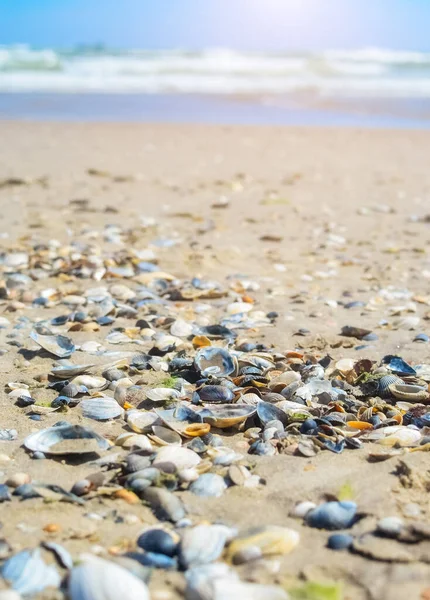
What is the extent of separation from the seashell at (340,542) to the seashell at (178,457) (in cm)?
57

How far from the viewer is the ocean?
13867 mm

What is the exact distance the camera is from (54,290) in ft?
14.2

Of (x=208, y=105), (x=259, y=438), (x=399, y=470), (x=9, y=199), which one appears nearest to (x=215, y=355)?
(x=259, y=438)

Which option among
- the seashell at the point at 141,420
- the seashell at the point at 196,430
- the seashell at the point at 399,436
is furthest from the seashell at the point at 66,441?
the seashell at the point at 399,436

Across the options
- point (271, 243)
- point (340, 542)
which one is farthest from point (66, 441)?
point (271, 243)

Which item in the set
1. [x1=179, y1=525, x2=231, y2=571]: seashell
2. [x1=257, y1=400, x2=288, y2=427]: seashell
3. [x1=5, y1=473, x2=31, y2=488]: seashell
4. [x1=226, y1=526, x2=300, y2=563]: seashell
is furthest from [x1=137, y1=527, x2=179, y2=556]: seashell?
[x1=257, y1=400, x2=288, y2=427]: seashell

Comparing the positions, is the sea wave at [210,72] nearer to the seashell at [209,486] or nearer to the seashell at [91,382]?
the seashell at [91,382]

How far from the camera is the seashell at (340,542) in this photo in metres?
1.86

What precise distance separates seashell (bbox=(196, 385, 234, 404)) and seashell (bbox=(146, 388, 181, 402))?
93mm

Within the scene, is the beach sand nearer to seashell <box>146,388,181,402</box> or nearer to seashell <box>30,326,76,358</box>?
seashell <box>30,326,76,358</box>

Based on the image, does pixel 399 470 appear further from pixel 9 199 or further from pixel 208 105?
pixel 208 105

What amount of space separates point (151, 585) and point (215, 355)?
1.50m

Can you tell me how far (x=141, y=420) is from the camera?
260 cm

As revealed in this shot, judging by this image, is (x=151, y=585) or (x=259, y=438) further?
(x=259, y=438)
